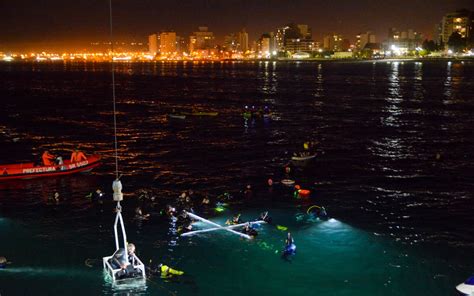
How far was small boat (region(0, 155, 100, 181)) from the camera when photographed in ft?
156

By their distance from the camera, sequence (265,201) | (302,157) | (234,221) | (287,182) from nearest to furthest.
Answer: (234,221)
(265,201)
(287,182)
(302,157)

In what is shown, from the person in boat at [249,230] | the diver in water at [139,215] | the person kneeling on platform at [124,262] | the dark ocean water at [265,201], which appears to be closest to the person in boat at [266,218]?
the dark ocean water at [265,201]

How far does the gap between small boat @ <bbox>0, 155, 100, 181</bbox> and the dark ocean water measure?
1093 millimetres

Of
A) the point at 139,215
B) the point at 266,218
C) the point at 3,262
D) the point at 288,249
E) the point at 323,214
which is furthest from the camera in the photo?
the point at 323,214

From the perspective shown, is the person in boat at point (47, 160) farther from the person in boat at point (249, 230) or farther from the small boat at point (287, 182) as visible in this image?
the person in boat at point (249, 230)

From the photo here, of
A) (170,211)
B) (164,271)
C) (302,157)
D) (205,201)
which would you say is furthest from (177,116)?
(164,271)

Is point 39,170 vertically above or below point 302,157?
below

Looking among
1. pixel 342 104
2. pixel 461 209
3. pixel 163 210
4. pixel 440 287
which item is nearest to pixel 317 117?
pixel 342 104

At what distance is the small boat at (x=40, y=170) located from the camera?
47.5m

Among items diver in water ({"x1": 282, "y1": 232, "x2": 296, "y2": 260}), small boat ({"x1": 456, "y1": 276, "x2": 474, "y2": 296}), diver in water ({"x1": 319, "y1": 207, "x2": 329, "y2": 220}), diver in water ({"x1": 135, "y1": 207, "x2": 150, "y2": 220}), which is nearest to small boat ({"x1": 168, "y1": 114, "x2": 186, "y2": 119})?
diver in water ({"x1": 135, "y1": 207, "x2": 150, "y2": 220})

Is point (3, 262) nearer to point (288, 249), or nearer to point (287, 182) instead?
point (288, 249)

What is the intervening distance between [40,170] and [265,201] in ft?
73.2

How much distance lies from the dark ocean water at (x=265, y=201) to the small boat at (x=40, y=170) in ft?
3.59

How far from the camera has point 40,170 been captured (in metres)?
48.3
